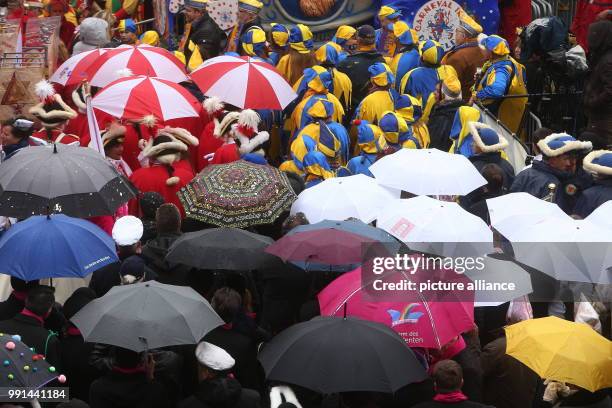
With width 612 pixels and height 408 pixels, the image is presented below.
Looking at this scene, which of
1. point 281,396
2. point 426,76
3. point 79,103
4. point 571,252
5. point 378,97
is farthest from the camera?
point 426,76

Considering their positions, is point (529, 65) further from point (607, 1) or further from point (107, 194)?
point (107, 194)

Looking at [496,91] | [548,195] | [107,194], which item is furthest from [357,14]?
[107,194]

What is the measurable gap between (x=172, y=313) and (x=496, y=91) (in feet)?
25.8

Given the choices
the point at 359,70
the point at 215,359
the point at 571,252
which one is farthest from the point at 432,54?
the point at 215,359

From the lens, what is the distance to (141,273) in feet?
28.6

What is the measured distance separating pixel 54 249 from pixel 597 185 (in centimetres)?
477

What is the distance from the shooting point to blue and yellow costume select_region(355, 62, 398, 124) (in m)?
14.3

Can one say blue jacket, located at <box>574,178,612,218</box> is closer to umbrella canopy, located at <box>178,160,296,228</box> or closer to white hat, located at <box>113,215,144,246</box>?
umbrella canopy, located at <box>178,160,296,228</box>

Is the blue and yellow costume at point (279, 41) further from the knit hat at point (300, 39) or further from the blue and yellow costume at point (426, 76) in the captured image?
the blue and yellow costume at point (426, 76)

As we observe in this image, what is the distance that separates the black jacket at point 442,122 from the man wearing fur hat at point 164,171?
12.4ft

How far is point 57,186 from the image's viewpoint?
9.71 metres

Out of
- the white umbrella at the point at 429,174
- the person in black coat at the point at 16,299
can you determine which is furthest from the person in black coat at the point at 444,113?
the person in black coat at the point at 16,299

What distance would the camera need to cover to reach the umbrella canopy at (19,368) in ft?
21.7

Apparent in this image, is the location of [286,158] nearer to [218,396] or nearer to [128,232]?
[128,232]
